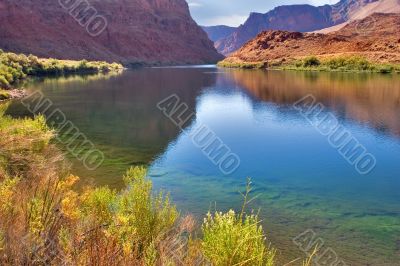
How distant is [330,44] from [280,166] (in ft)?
373

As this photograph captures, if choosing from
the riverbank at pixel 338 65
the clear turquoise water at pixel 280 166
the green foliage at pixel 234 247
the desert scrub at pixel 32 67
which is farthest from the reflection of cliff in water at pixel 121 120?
the riverbank at pixel 338 65

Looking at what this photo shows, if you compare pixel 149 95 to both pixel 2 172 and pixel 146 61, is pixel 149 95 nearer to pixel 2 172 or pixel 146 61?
Result: pixel 2 172

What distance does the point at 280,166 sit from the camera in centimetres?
1788

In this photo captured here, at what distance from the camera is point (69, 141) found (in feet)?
74.7

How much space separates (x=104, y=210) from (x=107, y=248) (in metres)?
3.22

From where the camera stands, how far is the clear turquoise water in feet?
36.6

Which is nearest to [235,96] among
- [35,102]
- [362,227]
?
[35,102]

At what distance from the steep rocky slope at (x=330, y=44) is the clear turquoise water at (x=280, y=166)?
201ft

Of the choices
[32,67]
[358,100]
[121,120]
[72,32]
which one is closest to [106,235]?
[121,120]

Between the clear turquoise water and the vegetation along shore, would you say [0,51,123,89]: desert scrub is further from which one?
the vegetation along shore

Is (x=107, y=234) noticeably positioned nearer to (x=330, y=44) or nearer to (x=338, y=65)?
(x=338, y=65)

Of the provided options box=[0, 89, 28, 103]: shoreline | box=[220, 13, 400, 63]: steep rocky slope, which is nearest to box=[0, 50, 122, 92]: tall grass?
box=[0, 89, 28, 103]: shoreline

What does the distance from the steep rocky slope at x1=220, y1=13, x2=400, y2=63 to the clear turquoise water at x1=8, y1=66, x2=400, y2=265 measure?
201 feet

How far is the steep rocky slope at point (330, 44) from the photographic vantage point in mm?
96113
